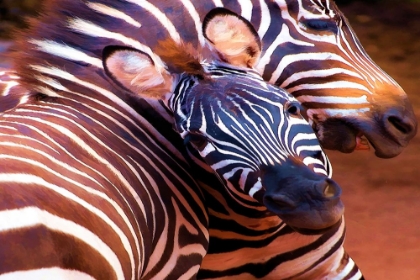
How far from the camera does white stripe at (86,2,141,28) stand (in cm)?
233

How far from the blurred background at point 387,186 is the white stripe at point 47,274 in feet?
5.26

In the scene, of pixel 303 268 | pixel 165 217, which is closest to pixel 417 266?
pixel 303 268

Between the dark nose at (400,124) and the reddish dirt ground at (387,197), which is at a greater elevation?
the dark nose at (400,124)

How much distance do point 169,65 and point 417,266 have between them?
2576 millimetres

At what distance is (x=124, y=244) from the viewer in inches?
64.8

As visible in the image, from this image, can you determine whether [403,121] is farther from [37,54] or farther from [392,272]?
[392,272]

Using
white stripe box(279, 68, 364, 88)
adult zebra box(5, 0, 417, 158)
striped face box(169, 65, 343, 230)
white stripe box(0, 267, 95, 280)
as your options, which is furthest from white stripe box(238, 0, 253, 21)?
white stripe box(0, 267, 95, 280)

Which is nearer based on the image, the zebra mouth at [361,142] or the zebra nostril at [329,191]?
the zebra nostril at [329,191]

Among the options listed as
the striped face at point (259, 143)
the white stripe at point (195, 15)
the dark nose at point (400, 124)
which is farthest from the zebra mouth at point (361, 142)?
the white stripe at point (195, 15)

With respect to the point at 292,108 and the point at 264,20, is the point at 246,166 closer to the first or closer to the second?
the point at 292,108

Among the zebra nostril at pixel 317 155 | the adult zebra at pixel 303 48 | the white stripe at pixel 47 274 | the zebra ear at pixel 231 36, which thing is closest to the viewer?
the white stripe at pixel 47 274

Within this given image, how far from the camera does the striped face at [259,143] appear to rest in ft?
5.56

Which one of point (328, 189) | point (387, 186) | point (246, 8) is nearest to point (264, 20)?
point (246, 8)

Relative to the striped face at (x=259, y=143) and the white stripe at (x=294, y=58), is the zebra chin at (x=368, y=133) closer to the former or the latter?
the white stripe at (x=294, y=58)
